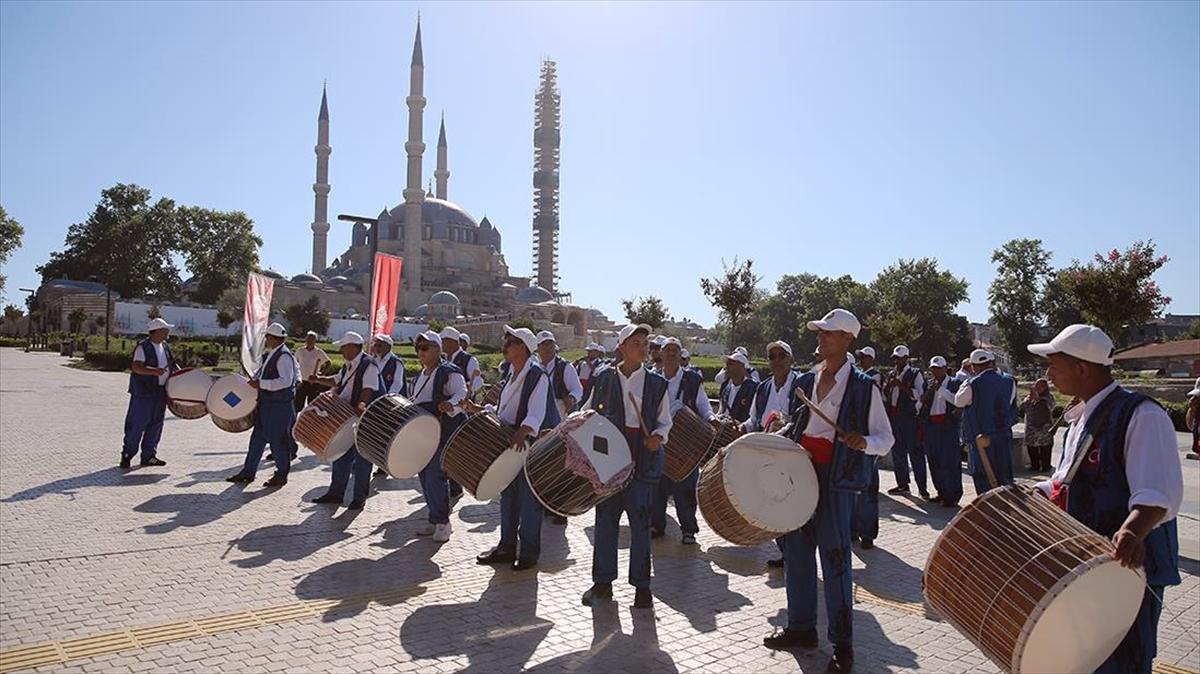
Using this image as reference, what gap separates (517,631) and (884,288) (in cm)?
6694

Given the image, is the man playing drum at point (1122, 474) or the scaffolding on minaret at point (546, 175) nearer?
the man playing drum at point (1122, 474)

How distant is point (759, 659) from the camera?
477 centimetres

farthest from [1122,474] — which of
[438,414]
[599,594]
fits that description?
[438,414]

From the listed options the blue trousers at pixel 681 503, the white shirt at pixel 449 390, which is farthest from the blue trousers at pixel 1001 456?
the white shirt at pixel 449 390

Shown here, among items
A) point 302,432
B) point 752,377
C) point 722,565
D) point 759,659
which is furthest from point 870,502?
point 302,432

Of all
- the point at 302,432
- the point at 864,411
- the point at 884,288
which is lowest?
the point at 302,432

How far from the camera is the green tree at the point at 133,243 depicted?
73.4m

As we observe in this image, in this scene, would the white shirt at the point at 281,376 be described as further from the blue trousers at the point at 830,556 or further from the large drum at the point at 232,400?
the blue trousers at the point at 830,556

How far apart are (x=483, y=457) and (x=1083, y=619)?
4360 mm

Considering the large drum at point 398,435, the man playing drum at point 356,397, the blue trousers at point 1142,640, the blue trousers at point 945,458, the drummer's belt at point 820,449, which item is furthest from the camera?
the blue trousers at point 945,458

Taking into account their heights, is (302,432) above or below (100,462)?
above

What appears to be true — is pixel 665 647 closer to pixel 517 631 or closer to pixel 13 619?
pixel 517 631

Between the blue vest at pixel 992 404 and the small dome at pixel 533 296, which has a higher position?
the small dome at pixel 533 296

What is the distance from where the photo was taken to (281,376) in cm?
991
